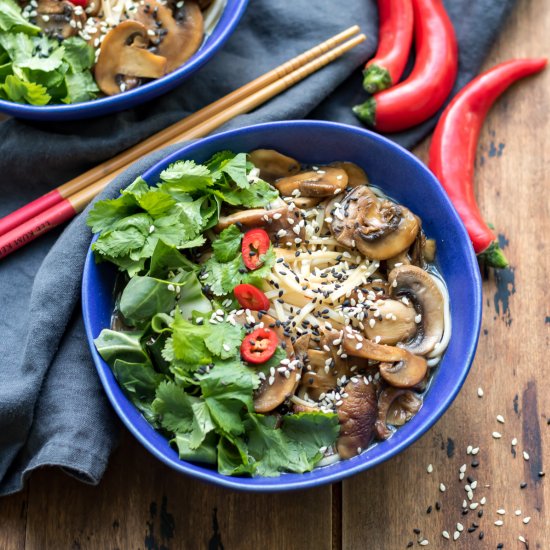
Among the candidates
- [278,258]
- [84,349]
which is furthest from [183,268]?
[84,349]

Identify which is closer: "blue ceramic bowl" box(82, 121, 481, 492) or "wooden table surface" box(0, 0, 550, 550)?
"blue ceramic bowl" box(82, 121, 481, 492)

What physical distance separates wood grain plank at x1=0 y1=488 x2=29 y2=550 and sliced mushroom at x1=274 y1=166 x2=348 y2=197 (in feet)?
6.17

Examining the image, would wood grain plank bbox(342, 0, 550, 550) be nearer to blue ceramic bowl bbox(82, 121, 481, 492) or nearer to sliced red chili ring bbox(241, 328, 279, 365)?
blue ceramic bowl bbox(82, 121, 481, 492)

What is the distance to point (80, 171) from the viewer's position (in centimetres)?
378

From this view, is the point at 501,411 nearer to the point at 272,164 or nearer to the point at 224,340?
the point at 224,340

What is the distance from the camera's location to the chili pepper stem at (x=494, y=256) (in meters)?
3.63

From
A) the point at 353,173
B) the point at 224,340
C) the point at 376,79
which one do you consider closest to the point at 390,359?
the point at 224,340

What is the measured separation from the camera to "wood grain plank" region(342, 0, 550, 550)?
139 inches

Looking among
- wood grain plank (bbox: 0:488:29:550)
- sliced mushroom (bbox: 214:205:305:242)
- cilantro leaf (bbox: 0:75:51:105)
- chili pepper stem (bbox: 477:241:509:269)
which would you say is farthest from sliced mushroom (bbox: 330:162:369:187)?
wood grain plank (bbox: 0:488:29:550)

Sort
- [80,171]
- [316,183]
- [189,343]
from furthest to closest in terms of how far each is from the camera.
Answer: [80,171] < [316,183] < [189,343]

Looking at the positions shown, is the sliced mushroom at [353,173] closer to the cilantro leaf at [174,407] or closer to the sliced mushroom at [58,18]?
the cilantro leaf at [174,407]

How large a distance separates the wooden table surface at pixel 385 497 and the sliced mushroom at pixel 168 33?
187 cm

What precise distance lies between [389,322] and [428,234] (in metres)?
0.52

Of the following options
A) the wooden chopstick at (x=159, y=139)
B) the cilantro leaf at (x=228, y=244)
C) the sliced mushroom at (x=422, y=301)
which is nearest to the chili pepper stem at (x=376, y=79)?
the wooden chopstick at (x=159, y=139)
